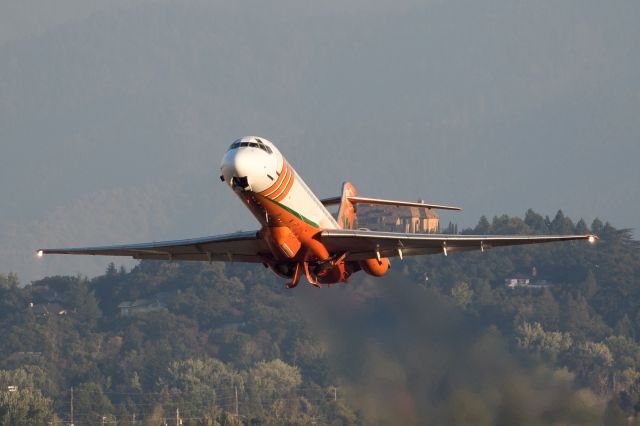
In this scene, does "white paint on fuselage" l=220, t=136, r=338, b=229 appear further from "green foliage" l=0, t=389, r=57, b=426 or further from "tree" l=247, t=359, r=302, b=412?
"tree" l=247, t=359, r=302, b=412

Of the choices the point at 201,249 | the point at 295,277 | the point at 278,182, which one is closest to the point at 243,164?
the point at 278,182

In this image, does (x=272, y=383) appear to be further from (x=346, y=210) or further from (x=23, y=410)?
(x=346, y=210)

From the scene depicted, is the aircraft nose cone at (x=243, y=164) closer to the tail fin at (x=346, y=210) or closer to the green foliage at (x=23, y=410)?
the tail fin at (x=346, y=210)

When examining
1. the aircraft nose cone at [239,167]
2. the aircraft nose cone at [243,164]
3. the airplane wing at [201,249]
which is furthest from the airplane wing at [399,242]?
the aircraft nose cone at [243,164]

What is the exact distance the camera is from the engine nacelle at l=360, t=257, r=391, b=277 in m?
69.9

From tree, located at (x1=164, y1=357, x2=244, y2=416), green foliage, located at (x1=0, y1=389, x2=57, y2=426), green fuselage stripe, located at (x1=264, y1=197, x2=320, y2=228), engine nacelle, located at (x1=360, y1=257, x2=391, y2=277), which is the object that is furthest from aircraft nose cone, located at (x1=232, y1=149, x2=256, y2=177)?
tree, located at (x1=164, y1=357, x2=244, y2=416)

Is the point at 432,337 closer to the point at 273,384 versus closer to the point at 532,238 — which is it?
the point at 532,238

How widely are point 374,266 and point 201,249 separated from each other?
7.57 metres

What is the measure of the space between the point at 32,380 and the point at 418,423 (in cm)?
12114

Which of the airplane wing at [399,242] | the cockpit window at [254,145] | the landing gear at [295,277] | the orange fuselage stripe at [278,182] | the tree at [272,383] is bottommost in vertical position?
the landing gear at [295,277]

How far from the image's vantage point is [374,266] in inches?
2763

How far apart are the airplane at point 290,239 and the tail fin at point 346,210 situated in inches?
81.3

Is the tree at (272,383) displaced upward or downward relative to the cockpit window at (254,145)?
upward

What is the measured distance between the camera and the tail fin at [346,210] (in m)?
73.8
